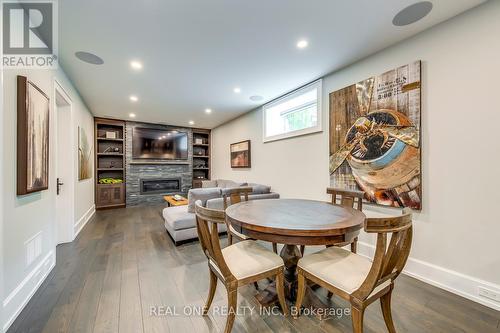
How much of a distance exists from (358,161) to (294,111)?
1697 mm

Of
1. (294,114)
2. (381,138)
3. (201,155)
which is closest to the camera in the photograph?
(381,138)

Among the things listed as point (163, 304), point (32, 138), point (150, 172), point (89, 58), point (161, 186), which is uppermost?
point (89, 58)

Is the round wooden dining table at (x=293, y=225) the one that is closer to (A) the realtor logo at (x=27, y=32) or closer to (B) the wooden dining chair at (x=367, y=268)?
(B) the wooden dining chair at (x=367, y=268)

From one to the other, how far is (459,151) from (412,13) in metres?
1.37

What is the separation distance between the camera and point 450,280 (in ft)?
6.24

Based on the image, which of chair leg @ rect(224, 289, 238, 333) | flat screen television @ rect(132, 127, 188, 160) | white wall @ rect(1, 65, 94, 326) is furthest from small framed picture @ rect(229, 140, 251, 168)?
chair leg @ rect(224, 289, 238, 333)

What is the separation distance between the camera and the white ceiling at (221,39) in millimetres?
1760

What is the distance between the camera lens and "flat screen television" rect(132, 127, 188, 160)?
615 centimetres

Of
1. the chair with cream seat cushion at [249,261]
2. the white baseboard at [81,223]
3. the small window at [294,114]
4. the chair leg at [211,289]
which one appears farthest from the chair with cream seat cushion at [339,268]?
the white baseboard at [81,223]

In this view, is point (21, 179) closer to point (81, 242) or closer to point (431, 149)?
point (81, 242)

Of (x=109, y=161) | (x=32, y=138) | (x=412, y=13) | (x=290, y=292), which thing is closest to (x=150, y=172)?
(x=109, y=161)

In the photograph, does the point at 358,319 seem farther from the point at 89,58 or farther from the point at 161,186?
the point at 161,186

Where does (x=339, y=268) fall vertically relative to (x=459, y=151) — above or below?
below

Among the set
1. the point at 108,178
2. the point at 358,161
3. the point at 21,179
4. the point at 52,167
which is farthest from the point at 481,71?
the point at 108,178
